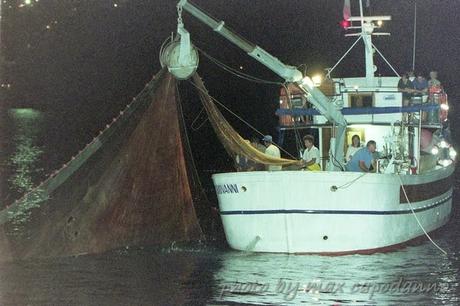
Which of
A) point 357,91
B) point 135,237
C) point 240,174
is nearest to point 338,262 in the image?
point 240,174

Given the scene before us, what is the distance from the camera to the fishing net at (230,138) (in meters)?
16.5

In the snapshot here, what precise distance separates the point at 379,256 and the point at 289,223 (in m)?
2.23

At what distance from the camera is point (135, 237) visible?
1633 cm

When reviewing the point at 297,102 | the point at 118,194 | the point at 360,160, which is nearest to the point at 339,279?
the point at 360,160

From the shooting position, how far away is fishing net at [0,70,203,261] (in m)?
15.2

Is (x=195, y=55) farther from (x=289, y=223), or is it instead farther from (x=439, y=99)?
(x=439, y=99)

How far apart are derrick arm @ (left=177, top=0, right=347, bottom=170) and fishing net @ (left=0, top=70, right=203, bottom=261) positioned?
139cm

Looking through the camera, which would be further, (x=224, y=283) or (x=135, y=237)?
(x=135, y=237)

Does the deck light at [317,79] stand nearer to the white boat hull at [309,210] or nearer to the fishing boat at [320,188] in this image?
the fishing boat at [320,188]

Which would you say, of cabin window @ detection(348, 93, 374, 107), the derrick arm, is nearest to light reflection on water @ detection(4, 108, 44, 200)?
cabin window @ detection(348, 93, 374, 107)

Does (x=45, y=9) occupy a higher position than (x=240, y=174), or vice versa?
(x=45, y=9)

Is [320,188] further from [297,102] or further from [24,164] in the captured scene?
[24,164]

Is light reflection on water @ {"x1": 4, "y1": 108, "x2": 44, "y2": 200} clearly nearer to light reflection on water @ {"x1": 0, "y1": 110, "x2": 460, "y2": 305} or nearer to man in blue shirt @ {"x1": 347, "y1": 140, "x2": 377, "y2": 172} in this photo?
light reflection on water @ {"x1": 0, "y1": 110, "x2": 460, "y2": 305}

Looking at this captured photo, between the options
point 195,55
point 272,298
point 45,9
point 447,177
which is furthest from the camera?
point 45,9
